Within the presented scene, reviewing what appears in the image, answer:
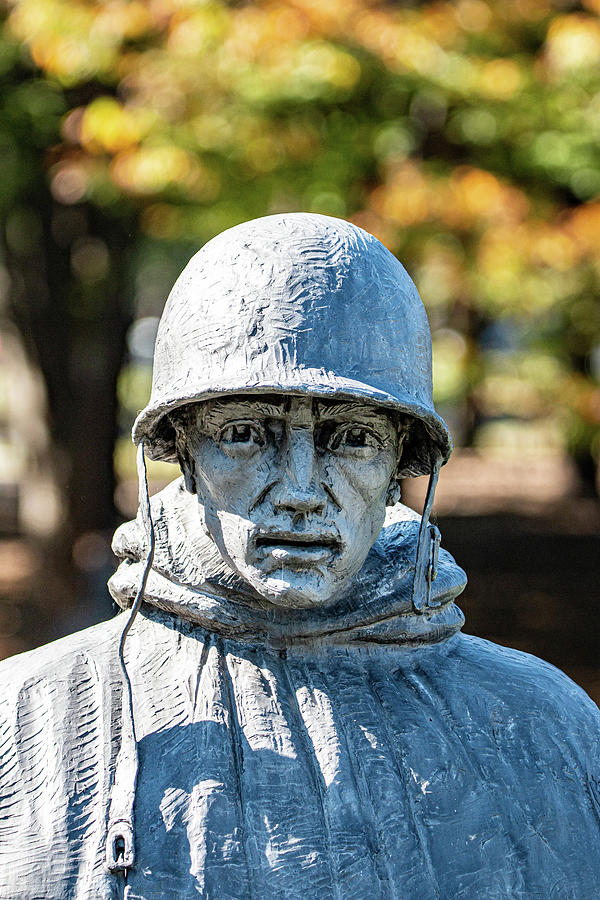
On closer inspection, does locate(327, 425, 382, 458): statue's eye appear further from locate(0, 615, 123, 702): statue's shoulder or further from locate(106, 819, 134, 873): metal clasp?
locate(106, 819, 134, 873): metal clasp

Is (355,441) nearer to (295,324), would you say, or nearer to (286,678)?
(295,324)

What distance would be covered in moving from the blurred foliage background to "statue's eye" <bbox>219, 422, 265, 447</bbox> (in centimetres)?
465

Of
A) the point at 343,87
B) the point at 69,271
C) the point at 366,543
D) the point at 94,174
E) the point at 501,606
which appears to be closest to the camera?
the point at 366,543

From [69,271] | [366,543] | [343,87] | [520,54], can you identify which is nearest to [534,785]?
[366,543]

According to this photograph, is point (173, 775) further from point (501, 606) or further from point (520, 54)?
point (501, 606)

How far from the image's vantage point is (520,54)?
25.8 feet

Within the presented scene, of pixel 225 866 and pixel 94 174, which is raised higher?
pixel 94 174

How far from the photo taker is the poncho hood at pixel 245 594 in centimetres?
262

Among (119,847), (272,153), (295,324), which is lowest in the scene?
(119,847)

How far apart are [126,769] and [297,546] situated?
0.57m

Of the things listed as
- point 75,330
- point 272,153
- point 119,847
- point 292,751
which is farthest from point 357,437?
point 75,330

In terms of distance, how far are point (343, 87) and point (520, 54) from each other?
62.1 inches

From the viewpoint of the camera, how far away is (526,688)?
2.79m

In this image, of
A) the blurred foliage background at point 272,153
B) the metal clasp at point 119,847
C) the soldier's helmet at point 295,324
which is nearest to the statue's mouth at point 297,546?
the soldier's helmet at point 295,324
